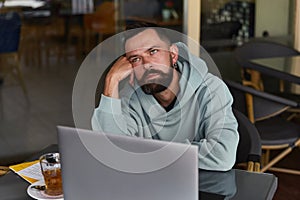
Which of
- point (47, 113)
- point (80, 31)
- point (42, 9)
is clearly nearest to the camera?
point (47, 113)

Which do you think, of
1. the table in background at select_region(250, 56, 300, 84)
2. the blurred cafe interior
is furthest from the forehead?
the table in background at select_region(250, 56, 300, 84)

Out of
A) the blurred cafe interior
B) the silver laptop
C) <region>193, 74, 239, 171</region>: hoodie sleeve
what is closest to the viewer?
the silver laptop

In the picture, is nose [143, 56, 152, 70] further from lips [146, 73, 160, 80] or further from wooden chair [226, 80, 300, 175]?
wooden chair [226, 80, 300, 175]

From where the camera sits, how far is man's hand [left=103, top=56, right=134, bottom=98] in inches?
70.7

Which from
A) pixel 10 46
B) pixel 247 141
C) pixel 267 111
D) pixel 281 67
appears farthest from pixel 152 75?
pixel 10 46

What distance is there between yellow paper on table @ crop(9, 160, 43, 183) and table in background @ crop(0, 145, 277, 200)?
1.0 inches

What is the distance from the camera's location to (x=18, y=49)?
5.56m

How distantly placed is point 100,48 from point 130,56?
3.94 m

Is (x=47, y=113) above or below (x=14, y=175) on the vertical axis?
below

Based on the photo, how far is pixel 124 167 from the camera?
1.32 metres

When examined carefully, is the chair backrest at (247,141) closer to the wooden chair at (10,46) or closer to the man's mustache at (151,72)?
the man's mustache at (151,72)

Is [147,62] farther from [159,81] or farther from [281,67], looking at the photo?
[281,67]

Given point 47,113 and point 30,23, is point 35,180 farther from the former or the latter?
point 30,23

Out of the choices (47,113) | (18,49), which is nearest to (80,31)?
(18,49)
